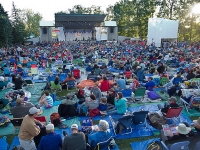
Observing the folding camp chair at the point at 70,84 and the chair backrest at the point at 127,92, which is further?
the folding camp chair at the point at 70,84

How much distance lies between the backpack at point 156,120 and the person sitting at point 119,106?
939mm

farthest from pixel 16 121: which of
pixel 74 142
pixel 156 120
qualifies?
pixel 156 120

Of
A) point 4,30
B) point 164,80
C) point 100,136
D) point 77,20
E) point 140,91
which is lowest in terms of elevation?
point 100,136

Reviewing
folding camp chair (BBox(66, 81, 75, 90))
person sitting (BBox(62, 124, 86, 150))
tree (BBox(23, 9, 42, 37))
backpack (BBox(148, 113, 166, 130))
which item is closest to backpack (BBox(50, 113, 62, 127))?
person sitting (BBox(62, 124, 86, 150))

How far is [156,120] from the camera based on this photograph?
5898 millimetres

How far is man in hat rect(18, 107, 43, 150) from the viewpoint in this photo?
162 inches

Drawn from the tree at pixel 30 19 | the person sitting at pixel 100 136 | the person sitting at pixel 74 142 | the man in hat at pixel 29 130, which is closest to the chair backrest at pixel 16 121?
the man in hat at pixel 29 130

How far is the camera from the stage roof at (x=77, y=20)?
117 feet

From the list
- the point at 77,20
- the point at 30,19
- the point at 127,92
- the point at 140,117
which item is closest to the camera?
the point at 140,117

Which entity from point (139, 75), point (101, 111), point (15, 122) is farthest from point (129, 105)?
point (15, 122)

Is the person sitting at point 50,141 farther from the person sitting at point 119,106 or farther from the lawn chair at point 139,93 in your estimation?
the lawn chair at point 139,93

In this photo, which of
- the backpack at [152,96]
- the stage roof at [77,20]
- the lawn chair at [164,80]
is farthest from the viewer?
the stage roof at [77,20]

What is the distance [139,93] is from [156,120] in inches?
81.8

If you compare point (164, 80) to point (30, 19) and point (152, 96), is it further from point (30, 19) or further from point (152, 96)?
point (30, 19)
